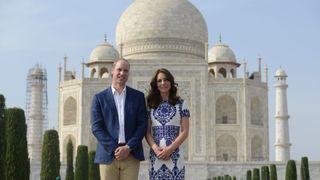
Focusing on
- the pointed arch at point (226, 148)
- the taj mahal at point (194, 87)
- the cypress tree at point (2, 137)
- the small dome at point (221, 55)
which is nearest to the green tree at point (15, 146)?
the cypress tree at point (2, 137)

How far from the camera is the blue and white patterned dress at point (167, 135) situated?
14.8 ft

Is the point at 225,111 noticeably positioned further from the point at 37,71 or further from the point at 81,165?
the point at 81,165

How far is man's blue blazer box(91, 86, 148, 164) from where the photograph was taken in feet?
14.5

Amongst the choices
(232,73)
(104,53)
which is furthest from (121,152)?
(232,73)

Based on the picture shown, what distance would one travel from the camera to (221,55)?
31.8 m

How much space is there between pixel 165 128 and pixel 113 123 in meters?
0.37

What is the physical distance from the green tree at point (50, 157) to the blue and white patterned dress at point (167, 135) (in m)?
9.27

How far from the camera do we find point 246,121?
29.0 meters

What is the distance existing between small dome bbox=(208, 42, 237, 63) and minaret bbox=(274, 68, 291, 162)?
263 centimetres

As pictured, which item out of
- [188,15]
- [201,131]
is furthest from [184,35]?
[201,131]

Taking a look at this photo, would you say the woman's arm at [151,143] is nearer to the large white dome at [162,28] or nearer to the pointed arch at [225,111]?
the pointed arch at [225,111]

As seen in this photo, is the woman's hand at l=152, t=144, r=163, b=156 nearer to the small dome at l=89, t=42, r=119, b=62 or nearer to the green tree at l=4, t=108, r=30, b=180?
the green tree at l=4, t=108, r=30, b=180

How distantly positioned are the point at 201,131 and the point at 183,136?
23.9m

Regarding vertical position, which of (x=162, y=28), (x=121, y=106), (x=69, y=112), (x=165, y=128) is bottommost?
(x=165, y=128)
